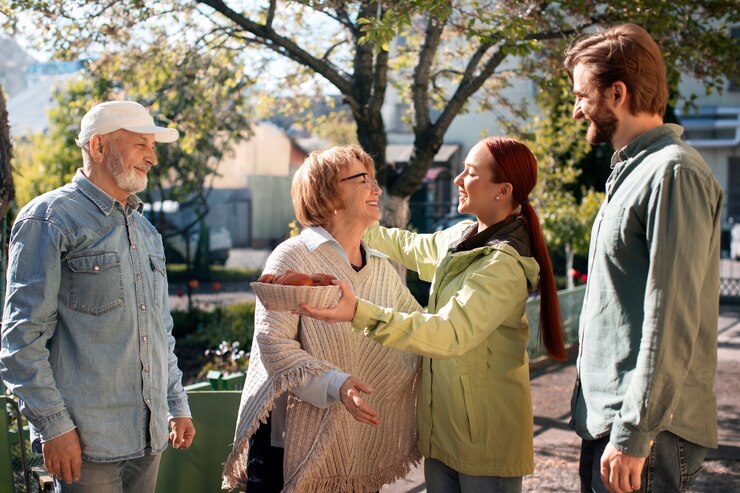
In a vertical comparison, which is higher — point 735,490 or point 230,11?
point 230,11

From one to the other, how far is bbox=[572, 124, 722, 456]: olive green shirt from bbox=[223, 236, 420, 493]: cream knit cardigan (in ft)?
2.67

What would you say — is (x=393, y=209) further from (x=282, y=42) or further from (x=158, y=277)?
(x=158, y=277)

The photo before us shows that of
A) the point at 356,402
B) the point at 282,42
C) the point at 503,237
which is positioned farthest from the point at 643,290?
the point at 282,42

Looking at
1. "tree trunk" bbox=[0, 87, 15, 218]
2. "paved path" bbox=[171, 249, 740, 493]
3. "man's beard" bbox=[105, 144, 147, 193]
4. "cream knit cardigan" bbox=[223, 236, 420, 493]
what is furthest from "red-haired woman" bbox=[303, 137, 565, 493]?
"paved path" bbox=[171, 249, 740, 493]

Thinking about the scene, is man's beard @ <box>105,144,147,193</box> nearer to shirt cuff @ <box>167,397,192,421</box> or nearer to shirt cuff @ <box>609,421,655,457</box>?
shirt cuff @ <box>167,397,192,421</box>

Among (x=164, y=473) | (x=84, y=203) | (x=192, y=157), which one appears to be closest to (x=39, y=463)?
(x=164, y=473)

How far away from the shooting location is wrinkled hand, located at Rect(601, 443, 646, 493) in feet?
7.44

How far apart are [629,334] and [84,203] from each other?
175 centimetres

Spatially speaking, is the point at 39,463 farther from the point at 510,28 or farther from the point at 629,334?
the point at 510,28

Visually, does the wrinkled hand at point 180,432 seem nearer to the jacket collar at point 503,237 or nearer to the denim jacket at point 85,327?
the denim jacket at point 85,327

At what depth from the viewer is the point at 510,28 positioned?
593 cm

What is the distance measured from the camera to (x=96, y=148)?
9.71 ft

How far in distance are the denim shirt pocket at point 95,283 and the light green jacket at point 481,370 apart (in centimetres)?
104

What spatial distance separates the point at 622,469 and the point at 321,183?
4.80 ft
